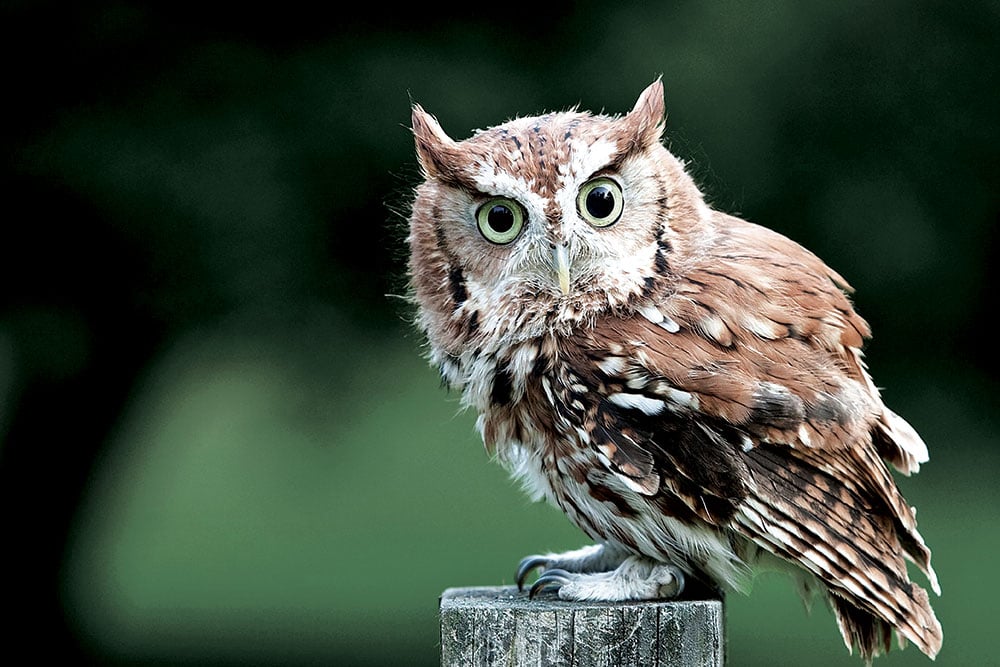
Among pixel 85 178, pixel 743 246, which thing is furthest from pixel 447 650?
pixel 85 178

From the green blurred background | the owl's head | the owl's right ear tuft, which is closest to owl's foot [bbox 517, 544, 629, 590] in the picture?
the owl's head

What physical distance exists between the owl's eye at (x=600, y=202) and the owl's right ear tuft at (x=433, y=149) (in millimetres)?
352

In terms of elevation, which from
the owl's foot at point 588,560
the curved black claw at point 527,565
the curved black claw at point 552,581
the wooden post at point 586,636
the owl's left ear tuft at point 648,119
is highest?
the owl's left ear tuft at point 648,119

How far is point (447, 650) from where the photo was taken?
8.59 ft

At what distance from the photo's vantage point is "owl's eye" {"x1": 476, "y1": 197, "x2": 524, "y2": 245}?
125 inches

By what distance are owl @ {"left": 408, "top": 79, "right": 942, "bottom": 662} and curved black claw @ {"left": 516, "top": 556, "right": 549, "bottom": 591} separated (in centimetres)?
10

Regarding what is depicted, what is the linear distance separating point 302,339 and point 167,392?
65.2 inches

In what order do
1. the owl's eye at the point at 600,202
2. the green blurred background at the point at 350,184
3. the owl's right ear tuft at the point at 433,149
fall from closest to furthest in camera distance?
the owl's eye at the point at 600,202, the owl's right ear tuft at the point at 433,149, the green blurred background at the point at 350,184

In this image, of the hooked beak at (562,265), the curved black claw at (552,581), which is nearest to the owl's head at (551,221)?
the hooked beak at (562,265)

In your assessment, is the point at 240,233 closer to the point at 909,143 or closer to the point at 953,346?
the point at 909,143

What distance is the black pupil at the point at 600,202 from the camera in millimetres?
3150

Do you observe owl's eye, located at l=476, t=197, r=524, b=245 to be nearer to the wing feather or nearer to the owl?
the owl

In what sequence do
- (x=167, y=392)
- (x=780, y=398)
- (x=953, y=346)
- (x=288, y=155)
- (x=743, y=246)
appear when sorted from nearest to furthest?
(x=780, y=398) → (x=743, y=246) → (x=288, y=155) → (x=953, y=346) → (x=167, y=392)

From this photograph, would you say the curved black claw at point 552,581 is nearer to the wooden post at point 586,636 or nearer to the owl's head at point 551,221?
the wooden post at point 586,636
